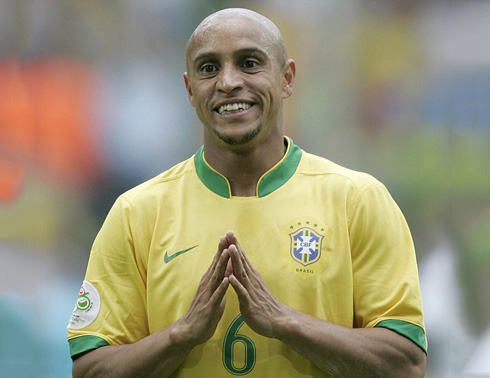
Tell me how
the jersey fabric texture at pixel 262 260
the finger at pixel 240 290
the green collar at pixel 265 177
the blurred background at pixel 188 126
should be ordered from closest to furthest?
the finger at pixel 240 290
the jersey fabric texture at pixel 262 260
the green collar at pixel 265 177
the blurred background at pixel 188 126

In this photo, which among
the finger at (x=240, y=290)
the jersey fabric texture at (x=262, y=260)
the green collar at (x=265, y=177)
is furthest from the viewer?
the green collar at (x=265, y=177)

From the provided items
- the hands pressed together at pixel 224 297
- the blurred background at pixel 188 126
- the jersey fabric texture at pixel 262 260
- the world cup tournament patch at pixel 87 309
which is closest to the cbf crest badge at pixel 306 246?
the jersey fabric texture at pixel 262 260

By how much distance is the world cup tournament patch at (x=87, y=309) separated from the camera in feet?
7.09

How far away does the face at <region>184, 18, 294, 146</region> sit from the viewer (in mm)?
2129

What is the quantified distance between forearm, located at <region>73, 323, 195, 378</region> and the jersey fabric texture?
0.13 feet

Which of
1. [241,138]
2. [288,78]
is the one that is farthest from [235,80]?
[288,78]

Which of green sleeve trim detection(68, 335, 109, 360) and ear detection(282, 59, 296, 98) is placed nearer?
green sleeve trim detection(68, 335, 109, 360)

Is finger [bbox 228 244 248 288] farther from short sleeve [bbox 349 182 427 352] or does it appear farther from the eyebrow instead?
the eyebrow

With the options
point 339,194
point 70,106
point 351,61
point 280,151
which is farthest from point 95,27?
point 339,194

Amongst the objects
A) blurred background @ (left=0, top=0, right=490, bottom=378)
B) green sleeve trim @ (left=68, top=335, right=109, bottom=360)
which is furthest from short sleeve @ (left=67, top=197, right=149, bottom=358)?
blurred background @ (left=0, top=0, right=490, bottom=378)

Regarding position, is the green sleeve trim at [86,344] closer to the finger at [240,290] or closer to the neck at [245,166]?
the finger at [240,290]

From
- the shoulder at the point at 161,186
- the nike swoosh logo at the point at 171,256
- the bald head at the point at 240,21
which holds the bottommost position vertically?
the nike swoosh logo at the point at 171,256

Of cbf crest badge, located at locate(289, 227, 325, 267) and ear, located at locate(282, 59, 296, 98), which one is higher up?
ear, located at locate(282, 59, 296, 98)

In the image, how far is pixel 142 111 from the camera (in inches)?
128
